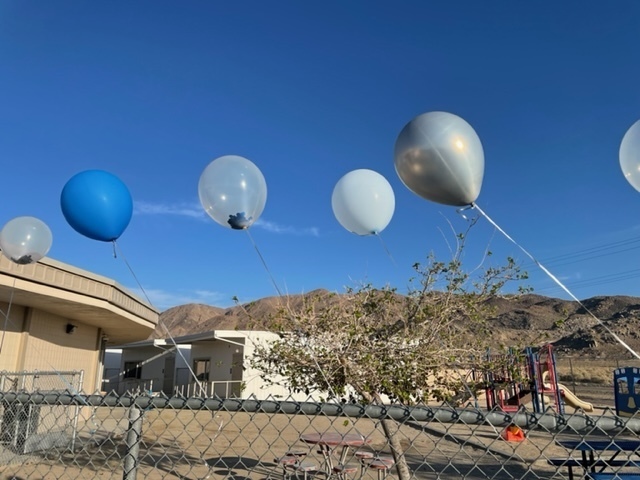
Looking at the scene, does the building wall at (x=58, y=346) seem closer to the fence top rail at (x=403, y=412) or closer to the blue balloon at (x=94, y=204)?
the blue balloon at (x=94, y=204)

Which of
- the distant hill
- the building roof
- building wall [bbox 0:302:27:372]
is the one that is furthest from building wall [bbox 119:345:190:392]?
building wall [bbox 0:302:27:372]

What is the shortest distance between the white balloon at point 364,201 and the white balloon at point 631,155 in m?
2.74

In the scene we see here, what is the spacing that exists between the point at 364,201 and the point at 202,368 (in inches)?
880

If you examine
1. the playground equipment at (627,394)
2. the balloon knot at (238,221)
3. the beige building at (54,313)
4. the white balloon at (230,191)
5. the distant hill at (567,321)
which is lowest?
the playground equipment at (627,394)

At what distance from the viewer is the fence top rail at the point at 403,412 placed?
1932mm

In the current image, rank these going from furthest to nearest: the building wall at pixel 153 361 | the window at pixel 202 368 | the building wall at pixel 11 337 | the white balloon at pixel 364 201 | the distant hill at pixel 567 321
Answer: the distant hill at pixel 567 321 → the building wall at pixel 153 361 → the window at pixel 202 368 → the building wall at pixel 11 337 → the white balloon at pixel 364 201

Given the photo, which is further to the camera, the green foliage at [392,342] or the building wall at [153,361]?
the building wall at [153,361]

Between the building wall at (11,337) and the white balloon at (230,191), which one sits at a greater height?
the white balloon at (230,191)

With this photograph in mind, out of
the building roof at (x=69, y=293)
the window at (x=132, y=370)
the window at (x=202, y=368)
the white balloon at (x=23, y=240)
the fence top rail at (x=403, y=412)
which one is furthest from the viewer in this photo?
the window at (x=132, y=370)

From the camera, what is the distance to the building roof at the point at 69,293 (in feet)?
28.7

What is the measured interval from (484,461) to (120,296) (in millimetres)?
9325

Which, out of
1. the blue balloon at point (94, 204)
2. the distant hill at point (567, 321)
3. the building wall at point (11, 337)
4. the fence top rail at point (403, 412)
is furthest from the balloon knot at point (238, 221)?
the distant hill at point (567, 321)

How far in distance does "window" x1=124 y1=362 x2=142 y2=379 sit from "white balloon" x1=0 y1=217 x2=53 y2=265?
24.2m

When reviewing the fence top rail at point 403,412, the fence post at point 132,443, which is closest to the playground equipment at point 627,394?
the fence top rail at point 403,412
